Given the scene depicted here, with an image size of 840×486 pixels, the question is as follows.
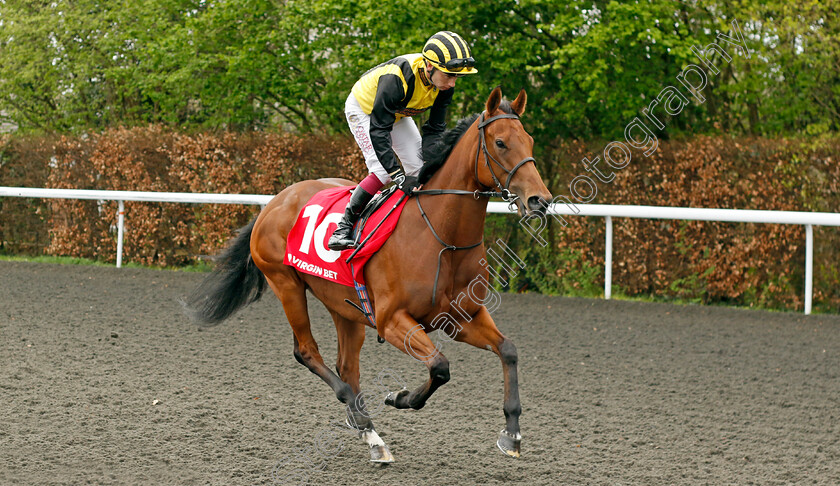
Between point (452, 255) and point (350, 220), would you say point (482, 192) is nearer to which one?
point (452, 255)

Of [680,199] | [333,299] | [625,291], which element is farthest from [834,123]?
[333,299]

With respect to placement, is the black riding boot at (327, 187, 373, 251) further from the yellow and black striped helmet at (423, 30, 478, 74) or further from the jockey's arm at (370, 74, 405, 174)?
the yellow and black striped helmet at (423, 30, 478, 74)

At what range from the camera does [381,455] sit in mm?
4098

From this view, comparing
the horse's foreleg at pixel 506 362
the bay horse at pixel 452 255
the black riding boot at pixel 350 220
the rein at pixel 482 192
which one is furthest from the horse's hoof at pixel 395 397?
the black riding boot at pixel 350 220

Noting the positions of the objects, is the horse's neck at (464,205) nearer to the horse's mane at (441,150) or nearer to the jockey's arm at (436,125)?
the horse's mane at (441,150)

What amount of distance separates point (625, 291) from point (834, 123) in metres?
3.31

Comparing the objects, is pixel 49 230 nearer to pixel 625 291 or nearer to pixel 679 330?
pixel 625 291

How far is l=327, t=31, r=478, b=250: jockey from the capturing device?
3.98m

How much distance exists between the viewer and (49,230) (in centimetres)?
1227

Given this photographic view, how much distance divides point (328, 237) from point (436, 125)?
0.84m

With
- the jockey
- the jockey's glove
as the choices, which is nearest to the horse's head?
the jockey

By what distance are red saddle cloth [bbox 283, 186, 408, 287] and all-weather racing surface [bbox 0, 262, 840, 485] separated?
0.86 metres

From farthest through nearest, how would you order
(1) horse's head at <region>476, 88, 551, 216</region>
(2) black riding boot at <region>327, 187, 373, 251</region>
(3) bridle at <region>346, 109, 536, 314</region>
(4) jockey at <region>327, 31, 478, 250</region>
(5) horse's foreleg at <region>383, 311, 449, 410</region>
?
(2) black riding boot at <region>327, 187, 373, 251</region> < (4) jockey at <region>327, 31, 478, 250</region> < (5) horse's foreleg at <region>383, 311, 449, 410</region> < (3) bridle at <region>346, 109, 536, 314</region> < (1) horse's head at <region>476, 88, 551, 216</region>

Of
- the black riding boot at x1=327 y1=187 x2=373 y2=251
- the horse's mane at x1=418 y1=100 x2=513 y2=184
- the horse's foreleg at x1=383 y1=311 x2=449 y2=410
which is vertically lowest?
the horse's foreleg at x1=383 y1=311 x2=449 y2=410
